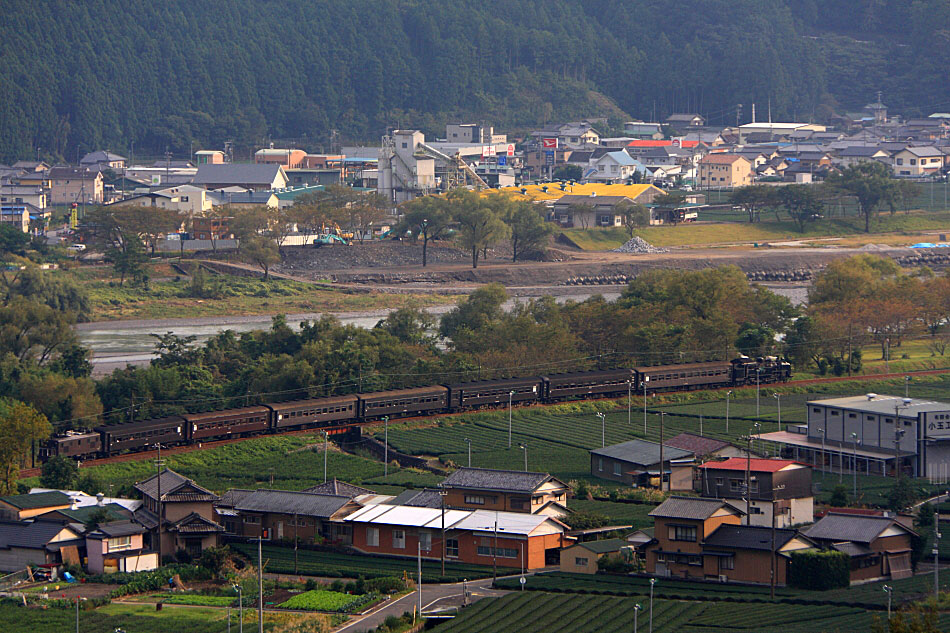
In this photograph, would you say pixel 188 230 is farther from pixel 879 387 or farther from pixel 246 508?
pixel 246 508

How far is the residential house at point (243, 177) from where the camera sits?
82688 mm

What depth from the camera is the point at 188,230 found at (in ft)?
230

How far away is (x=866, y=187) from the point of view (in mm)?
78438

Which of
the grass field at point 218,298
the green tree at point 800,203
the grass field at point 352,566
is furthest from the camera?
the green tree at point 800,203

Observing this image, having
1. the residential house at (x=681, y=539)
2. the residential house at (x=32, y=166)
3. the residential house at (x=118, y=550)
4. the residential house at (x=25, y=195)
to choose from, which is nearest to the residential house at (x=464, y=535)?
Result: the residential house at (x=681, y=539)

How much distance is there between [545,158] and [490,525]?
76.6 meters

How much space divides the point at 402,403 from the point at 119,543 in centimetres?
1355

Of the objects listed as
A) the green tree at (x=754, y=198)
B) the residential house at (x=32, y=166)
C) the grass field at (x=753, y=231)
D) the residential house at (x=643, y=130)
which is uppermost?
the residential house at (x=643, y=130)

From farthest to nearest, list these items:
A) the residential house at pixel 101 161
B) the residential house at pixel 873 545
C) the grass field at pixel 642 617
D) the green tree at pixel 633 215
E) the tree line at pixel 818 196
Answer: the residential house at pixel 101 161 → the tree line at pixel 818 196 → the green tree at pixel 633 215 → the residential house at pixel 873 545 → the grass field at pixel 642 617

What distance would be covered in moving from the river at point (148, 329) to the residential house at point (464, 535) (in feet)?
68.8

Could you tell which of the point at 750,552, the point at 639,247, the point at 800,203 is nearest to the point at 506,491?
the point at 750,552

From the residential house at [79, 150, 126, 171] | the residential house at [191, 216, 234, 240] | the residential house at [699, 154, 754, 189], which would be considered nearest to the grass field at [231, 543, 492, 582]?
the residential house at [191, 216, 234, 240]

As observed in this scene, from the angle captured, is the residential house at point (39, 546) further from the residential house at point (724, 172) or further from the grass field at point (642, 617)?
the residential house at point (724, 172)

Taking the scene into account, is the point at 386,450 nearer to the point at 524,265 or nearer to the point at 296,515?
the point at 296,515
